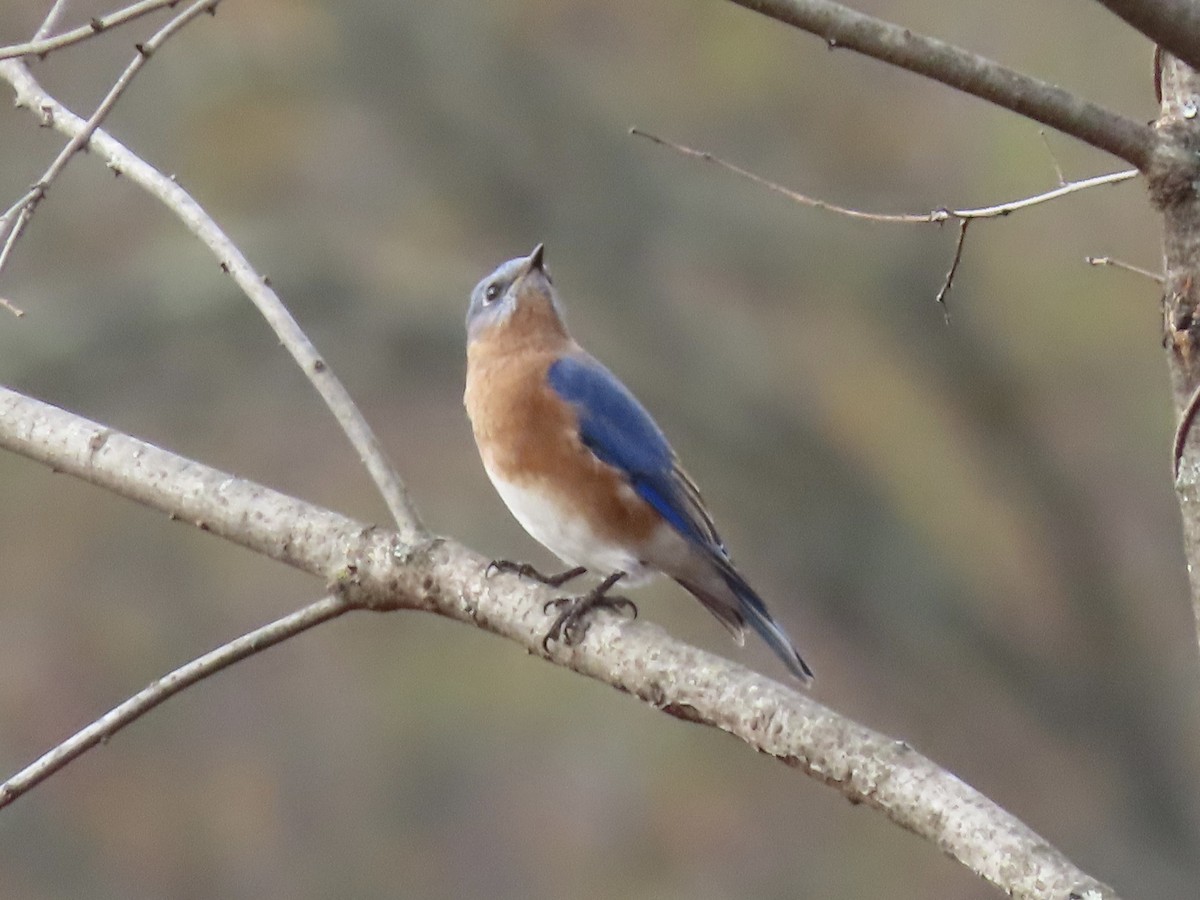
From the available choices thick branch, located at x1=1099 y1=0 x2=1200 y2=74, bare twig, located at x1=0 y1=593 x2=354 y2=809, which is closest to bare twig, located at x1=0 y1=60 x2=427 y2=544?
bare twig, located at x1=0 y1=593 x2=354 y2=809

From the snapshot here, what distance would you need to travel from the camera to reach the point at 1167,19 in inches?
97.0

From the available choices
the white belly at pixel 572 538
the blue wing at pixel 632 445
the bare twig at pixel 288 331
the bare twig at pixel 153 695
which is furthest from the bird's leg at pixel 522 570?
the blue wing at pixel 632 445

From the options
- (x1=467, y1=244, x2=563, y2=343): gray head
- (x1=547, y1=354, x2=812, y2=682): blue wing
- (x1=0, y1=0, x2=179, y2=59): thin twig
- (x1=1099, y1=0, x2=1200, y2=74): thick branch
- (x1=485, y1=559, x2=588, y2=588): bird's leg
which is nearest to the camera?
(x1=1099, y1=0, x2=1200, y2=74): thick branch

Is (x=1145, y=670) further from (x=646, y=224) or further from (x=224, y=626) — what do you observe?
(x=224, y=626)

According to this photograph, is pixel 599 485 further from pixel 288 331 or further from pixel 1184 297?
pixel 1184 297

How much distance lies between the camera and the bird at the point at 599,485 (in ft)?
15.7

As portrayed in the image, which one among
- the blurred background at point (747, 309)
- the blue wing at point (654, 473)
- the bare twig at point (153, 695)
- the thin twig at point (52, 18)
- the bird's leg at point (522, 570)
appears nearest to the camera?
the bare twig at point (153, 695)

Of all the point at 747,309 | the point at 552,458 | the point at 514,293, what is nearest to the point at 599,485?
the point at 552,458

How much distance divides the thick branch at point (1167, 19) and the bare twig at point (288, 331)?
164cm

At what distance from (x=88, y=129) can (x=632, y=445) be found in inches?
77.8

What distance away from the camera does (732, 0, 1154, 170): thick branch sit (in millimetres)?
2621

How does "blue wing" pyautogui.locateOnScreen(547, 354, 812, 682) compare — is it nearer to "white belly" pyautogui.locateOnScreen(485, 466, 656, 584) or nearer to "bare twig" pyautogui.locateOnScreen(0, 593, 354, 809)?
"white belly" pyautogui.locateOnScreen(485, 466, 656, 584)

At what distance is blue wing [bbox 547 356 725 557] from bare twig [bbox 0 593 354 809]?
1648mm

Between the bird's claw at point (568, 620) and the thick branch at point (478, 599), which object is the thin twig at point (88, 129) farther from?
the bird's claw at point (568, 620)
